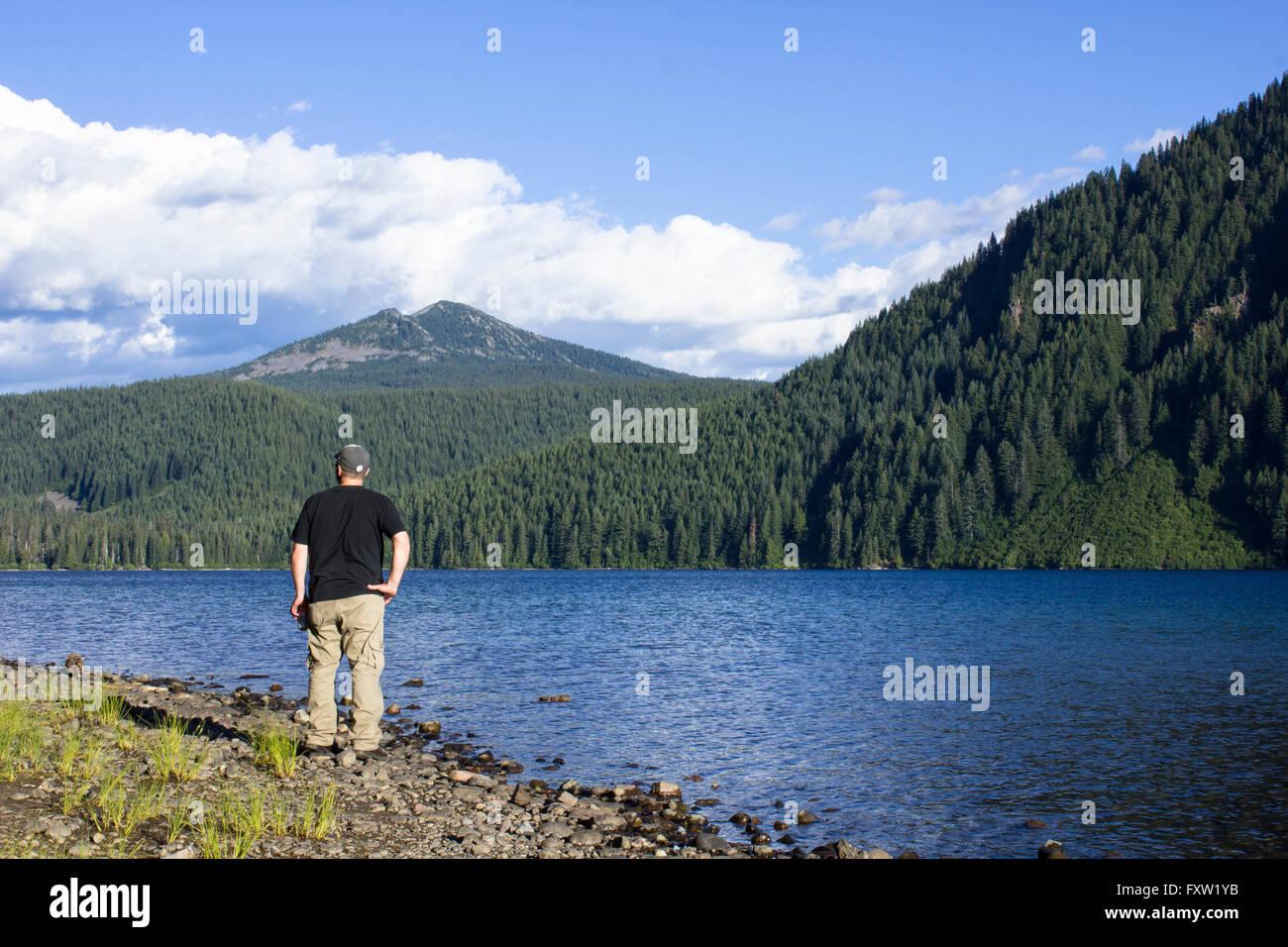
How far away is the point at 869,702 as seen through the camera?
33.7m

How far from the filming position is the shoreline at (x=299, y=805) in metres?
11.9

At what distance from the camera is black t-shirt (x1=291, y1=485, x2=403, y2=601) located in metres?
14.6

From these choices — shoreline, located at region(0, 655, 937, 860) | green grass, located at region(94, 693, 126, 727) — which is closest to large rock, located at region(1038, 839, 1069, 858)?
shoreline, located at region(0, 655, 937, 860)

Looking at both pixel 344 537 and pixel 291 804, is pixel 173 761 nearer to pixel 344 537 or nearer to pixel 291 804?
pixel 291 804

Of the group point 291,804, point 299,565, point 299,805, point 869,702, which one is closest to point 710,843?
point 299,805

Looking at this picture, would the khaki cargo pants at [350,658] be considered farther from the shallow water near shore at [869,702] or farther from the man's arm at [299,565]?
the shallow water near shore at [869,702]

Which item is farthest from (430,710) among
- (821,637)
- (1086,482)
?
(1086,482)

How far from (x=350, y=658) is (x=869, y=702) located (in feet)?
74.5

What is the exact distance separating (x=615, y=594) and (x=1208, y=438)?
385 feet

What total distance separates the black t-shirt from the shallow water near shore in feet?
27.9

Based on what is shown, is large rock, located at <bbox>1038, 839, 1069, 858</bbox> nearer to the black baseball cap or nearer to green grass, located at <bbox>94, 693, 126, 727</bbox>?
the black baseball cap

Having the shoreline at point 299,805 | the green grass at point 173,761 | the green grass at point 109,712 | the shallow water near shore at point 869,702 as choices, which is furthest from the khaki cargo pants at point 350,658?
the shallow water near shore at point 869,702

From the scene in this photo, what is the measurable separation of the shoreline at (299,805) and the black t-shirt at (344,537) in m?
2.94

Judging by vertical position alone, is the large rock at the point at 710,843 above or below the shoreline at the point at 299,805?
below
